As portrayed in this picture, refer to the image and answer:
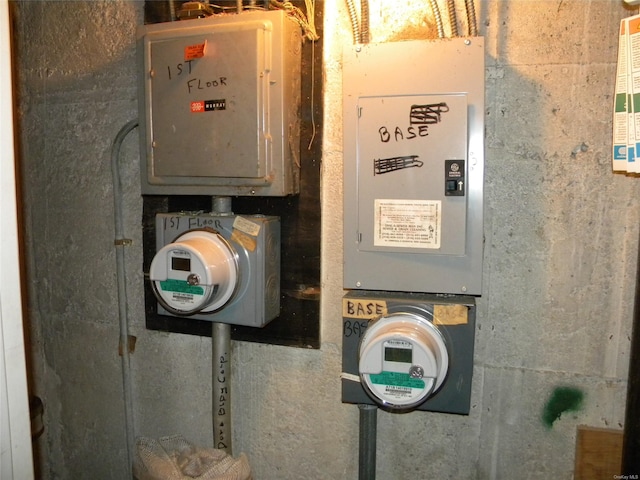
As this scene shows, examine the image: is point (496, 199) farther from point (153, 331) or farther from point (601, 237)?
point (153, 331)

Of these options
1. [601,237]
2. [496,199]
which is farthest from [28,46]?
[601,237]

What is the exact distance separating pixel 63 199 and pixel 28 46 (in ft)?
1.73

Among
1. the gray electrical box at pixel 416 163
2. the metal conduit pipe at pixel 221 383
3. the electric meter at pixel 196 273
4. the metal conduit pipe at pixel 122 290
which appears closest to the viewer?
the gray electrical box at pixel 416 163

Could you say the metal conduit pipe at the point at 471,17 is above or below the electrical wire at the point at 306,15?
below

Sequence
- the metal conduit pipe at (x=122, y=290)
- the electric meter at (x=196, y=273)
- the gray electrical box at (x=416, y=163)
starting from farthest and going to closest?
the metal conduit pipe at (x=122, y=290), the electric meter at (x=196, y=273), the gray electrical box at (x=416, y=163)

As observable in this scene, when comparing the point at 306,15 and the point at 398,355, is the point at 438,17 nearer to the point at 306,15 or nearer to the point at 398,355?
the point at 306,15

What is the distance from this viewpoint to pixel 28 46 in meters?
1.56

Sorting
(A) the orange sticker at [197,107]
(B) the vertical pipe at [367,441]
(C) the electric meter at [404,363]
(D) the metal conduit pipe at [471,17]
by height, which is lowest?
(B) the vertical pipe at [367,441]

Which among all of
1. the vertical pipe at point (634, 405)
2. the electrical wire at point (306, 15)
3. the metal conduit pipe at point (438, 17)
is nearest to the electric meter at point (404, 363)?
the vertical pipe at point (634, 405)

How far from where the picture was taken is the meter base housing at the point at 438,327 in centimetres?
111

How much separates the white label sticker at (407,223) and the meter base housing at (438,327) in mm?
141

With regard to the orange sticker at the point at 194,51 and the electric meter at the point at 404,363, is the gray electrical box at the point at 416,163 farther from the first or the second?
the orange sticker at the point at 194,51

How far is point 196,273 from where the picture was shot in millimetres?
1160

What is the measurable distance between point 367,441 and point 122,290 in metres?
0.89
